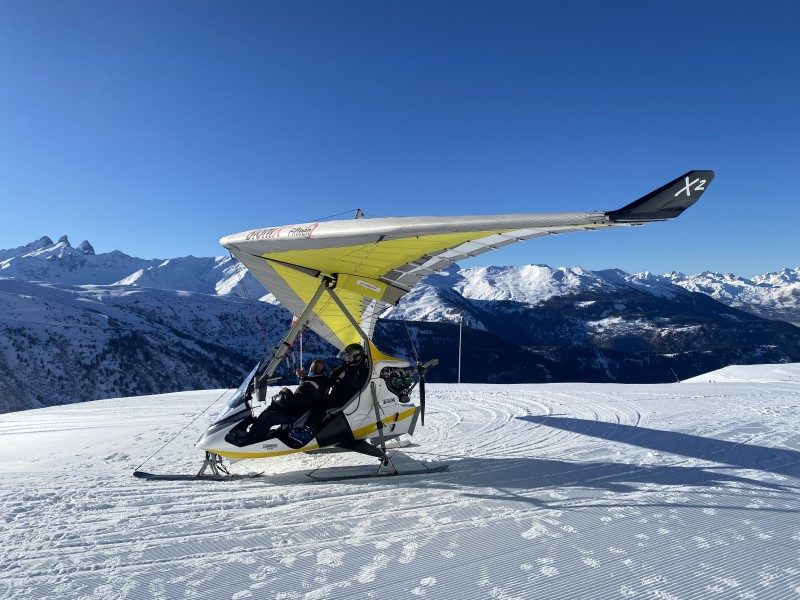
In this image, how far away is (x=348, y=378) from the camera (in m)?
8.15

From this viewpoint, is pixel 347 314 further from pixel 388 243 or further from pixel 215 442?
pixel 215 442

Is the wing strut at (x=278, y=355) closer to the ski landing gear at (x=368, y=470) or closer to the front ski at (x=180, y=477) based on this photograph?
the front ski at (x=180, y=477)

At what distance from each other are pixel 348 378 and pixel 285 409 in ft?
3.98

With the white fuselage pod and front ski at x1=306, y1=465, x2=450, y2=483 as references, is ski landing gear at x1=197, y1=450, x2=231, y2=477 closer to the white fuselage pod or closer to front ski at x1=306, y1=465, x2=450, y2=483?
the white fuselage pod

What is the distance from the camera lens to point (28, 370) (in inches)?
3346

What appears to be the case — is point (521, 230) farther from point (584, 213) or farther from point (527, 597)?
point (527, 597)

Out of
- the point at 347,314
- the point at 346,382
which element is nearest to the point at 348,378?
the point at 346,382

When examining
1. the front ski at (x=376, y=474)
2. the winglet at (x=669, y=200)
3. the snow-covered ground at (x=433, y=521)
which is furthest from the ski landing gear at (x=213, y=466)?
the winglet at (x=669, y=200)

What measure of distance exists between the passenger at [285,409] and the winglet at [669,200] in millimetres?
5111

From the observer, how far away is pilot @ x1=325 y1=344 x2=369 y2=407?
7906 mm

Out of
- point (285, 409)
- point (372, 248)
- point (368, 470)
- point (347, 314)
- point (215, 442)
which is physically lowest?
point (368, 470)

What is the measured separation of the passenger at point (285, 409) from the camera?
7.06 m

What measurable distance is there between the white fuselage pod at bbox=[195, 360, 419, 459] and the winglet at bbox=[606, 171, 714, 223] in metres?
4.42

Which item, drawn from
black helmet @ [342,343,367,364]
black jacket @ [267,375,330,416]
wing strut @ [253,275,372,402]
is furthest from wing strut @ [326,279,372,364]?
black jacket @ [267,375,330,416]
